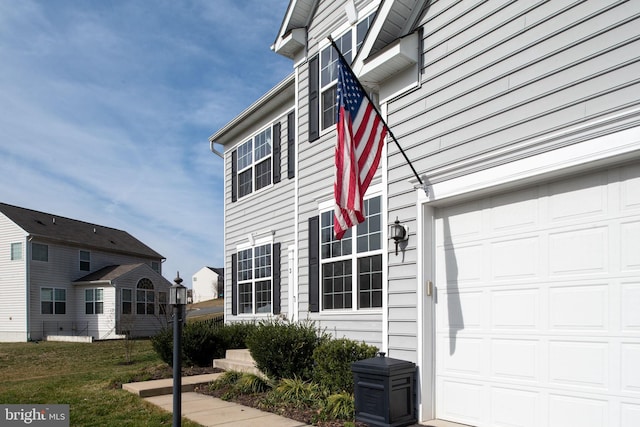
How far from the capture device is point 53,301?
976 inches

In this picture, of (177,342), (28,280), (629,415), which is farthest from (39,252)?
(629,415)

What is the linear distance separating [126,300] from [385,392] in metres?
23.3

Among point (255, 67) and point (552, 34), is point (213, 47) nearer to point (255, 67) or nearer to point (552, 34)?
point (255, 67)

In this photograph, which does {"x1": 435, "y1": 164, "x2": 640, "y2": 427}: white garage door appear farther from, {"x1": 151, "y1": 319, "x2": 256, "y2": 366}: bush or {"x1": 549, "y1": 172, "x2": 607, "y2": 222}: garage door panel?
{"x1": 151, "y1": 319, "x2": 256, "y2": 366}: bush

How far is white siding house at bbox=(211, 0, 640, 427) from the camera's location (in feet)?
13.0

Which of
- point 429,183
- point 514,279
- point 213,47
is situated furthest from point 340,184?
point 213,47

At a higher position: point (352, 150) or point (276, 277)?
point (352, 150)

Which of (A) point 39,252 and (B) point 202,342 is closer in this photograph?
(B) point 202,342

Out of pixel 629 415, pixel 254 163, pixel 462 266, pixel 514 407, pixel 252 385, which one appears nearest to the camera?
pixel 629 415

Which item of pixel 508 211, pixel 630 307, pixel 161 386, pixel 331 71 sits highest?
pixel 331 71

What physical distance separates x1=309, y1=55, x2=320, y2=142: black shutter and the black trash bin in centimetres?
430

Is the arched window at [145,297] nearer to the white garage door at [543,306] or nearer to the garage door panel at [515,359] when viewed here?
the white garage door at [543,306]

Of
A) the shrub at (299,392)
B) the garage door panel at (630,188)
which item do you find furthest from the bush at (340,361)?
the garage door panel at (630,188)

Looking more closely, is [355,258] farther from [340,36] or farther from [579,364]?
[340,36]
